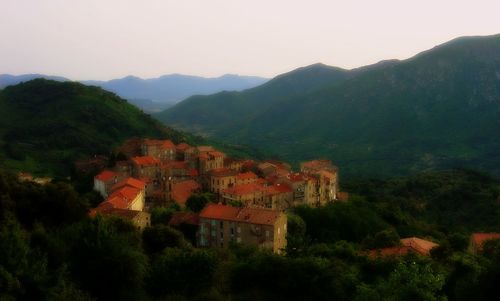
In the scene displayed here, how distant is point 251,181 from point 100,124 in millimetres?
73879

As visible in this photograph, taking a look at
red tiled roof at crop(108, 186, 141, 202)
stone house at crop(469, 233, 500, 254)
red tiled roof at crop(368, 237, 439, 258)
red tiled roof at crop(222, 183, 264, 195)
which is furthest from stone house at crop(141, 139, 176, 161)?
stone house at crop(469, 233, 500, 254)

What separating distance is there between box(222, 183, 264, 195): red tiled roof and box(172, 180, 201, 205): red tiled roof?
173 inches

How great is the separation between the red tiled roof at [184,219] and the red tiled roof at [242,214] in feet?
3.15

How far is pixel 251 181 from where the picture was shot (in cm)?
6650

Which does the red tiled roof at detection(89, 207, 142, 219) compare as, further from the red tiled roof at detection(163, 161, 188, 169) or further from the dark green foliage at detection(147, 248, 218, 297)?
the red tiled roof at detection(163, 161, 188, 169)

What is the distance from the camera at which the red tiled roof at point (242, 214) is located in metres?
47.6

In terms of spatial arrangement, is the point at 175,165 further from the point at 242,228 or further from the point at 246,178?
the point at 242,228

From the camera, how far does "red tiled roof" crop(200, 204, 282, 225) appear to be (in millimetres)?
47625

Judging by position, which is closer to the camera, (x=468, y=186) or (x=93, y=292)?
(x=93, y=292)

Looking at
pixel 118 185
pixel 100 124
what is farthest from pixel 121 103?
pixel 118 185

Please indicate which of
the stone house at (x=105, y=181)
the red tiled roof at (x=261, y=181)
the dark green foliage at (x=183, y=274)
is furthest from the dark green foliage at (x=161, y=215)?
the dark green foliage at (x=183, y=274)

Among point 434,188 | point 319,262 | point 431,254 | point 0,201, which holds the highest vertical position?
point 0,201

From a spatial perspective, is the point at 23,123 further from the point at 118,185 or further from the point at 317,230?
the point at 317,230

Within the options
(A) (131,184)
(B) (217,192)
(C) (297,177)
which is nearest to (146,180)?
(A) (131,184)
